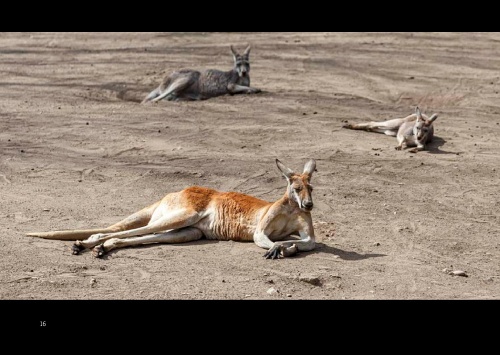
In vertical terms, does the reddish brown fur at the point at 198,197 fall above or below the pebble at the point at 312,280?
above

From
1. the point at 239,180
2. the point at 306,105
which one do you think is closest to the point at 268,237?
the point at 239,180

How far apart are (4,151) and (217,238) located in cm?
382

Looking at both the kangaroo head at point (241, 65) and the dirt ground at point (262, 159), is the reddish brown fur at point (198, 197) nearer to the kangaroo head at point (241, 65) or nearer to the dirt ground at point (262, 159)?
the dirt ground at point (262, 159)

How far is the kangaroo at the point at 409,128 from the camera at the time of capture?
1122 cm

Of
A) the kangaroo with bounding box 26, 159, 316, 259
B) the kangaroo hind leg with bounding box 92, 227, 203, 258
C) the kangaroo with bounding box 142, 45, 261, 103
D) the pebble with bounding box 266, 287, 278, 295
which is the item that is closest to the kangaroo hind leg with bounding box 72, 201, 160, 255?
the kangaroo with bounding box 26, 159, 316, 259

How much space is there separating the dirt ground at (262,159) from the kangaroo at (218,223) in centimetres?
12

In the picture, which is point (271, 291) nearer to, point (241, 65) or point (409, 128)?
point (409, 128)

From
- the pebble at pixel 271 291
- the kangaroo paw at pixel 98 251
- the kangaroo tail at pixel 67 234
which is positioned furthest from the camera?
the kangaroo tail at pixel 67 234

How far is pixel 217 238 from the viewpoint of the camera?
26.6ft

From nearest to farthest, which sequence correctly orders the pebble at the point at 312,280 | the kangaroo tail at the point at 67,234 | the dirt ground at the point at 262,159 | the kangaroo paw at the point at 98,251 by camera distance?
the pebble at the point at 312,280 → the dirt ground at the point at 262,159 → the kangaroo paw at the point at 98,251 → the kangaroo tail at the point at 67,234

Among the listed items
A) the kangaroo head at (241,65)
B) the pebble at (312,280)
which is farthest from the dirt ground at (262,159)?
the kangaroo head at (241,65)

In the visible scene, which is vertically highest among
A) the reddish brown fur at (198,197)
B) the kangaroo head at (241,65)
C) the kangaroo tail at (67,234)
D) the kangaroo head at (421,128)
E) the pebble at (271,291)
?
the kangaroo head at (241,65)

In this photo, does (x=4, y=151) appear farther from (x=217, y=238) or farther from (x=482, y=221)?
(x=482, y=221)

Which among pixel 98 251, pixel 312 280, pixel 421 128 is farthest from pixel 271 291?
pixel 421 128
